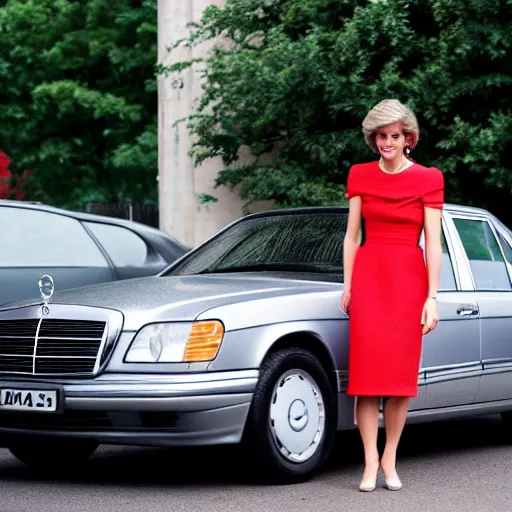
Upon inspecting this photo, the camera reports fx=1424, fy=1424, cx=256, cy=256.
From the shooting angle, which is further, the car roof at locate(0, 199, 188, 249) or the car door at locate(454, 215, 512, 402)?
the car roof at locate(0, 199, 188, 249)

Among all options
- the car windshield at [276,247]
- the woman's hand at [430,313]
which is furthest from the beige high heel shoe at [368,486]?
the car windshield at [276,247]

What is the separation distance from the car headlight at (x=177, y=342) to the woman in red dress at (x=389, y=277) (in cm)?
72

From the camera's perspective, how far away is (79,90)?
38.7 meters

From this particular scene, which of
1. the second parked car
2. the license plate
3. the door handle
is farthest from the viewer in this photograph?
the second parked car

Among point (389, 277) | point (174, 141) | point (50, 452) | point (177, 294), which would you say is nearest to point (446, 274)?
point (389, 277)

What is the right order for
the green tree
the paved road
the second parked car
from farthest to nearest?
the green tree
the second parked car
the paved road

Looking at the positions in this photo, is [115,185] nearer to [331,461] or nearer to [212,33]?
[212,33]

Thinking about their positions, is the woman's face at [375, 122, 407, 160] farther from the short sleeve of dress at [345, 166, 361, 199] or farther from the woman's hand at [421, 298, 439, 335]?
the woman's hand at [421, 298, 439, 335]

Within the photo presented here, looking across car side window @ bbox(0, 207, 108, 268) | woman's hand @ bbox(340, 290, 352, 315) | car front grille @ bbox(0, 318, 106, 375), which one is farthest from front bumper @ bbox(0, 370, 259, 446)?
car side window @ bbox(0, 207, 108, 268)

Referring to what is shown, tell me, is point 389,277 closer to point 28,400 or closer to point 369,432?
point 369,432

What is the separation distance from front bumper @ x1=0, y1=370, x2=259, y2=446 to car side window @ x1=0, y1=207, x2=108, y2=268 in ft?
8.75

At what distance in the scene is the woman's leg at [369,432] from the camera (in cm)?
712

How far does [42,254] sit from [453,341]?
3031 millimetres

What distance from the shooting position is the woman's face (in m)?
7.12
